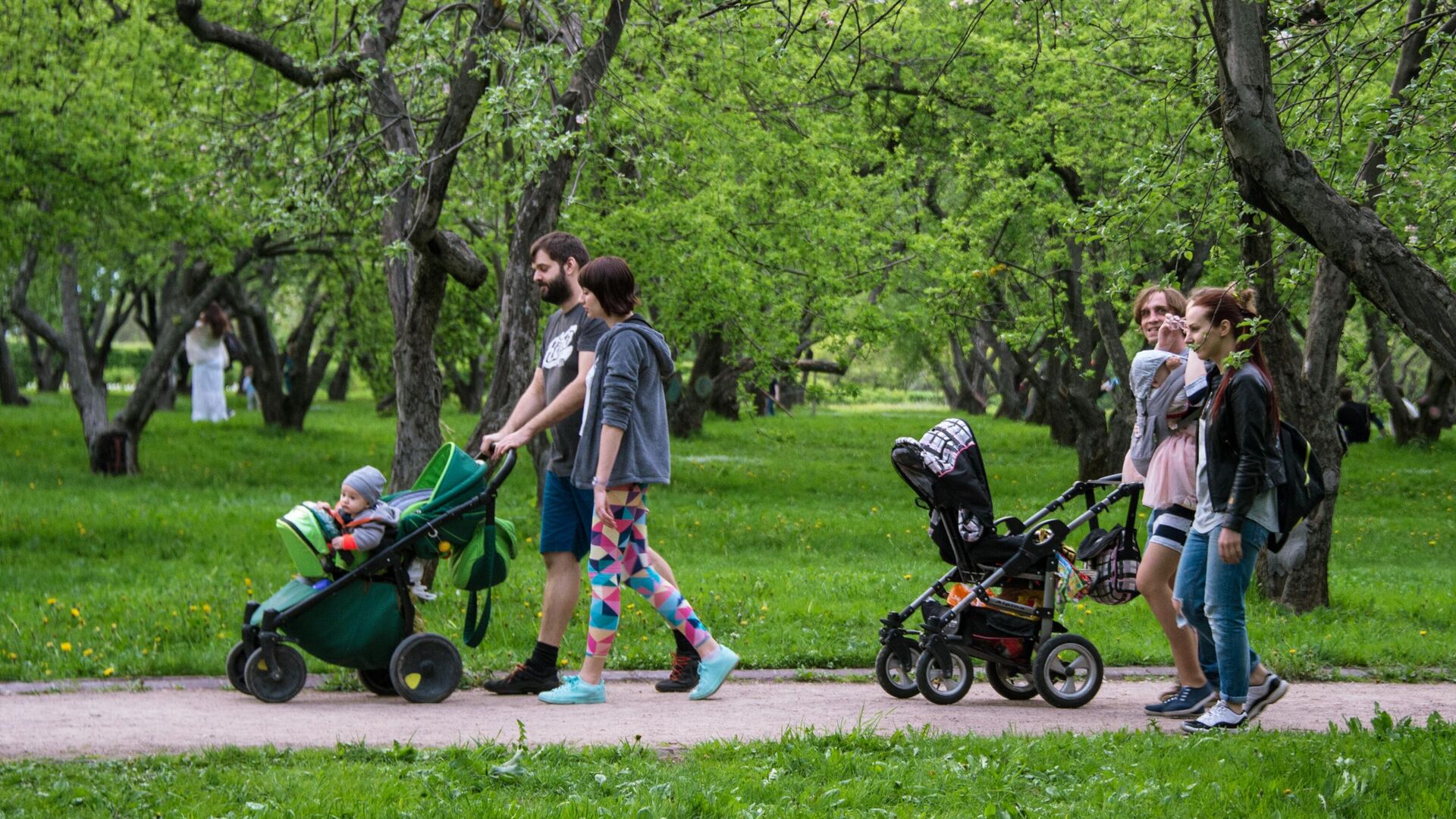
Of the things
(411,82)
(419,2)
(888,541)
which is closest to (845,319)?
(888,541)

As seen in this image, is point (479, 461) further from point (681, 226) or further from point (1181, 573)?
point (681, 226)

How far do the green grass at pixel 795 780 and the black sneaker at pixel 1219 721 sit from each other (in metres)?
0.31

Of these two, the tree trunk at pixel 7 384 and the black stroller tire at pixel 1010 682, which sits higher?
the tree trunk at pixel 7 384

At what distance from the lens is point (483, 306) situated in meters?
21.3

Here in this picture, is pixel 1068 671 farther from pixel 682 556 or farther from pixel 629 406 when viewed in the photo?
pixel 682 556

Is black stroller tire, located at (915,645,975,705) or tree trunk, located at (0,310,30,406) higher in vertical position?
tree trunk, located at (0,310,30,406)

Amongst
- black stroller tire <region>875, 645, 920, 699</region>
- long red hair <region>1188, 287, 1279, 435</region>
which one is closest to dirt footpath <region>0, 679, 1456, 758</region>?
black stroller tire <region>875, 645, 920, 699</region>

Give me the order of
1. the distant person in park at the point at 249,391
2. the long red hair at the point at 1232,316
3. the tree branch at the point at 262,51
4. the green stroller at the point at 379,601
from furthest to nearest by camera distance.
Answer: the distant person in park at the point at 249,391 → the tree branch at the point at 262,51 → the green stroller at the point at 379,601 → the long red hair at the point at 1232,316

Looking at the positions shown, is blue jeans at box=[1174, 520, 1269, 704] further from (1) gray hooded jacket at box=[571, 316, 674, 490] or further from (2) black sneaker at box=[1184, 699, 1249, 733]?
(1) gray hooded jacket at box=[571, 316, 674, 490]

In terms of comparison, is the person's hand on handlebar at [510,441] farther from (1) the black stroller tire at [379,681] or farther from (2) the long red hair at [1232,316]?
(2) the long red hair at [1232,316]

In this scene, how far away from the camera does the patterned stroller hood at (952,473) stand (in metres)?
6.60

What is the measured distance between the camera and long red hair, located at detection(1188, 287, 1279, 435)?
5.91 meters

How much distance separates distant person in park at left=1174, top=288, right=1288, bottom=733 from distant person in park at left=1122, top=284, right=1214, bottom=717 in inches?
7.0

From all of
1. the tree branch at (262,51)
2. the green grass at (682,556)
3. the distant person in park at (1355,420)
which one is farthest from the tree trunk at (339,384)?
the tree branch at (262,51)
